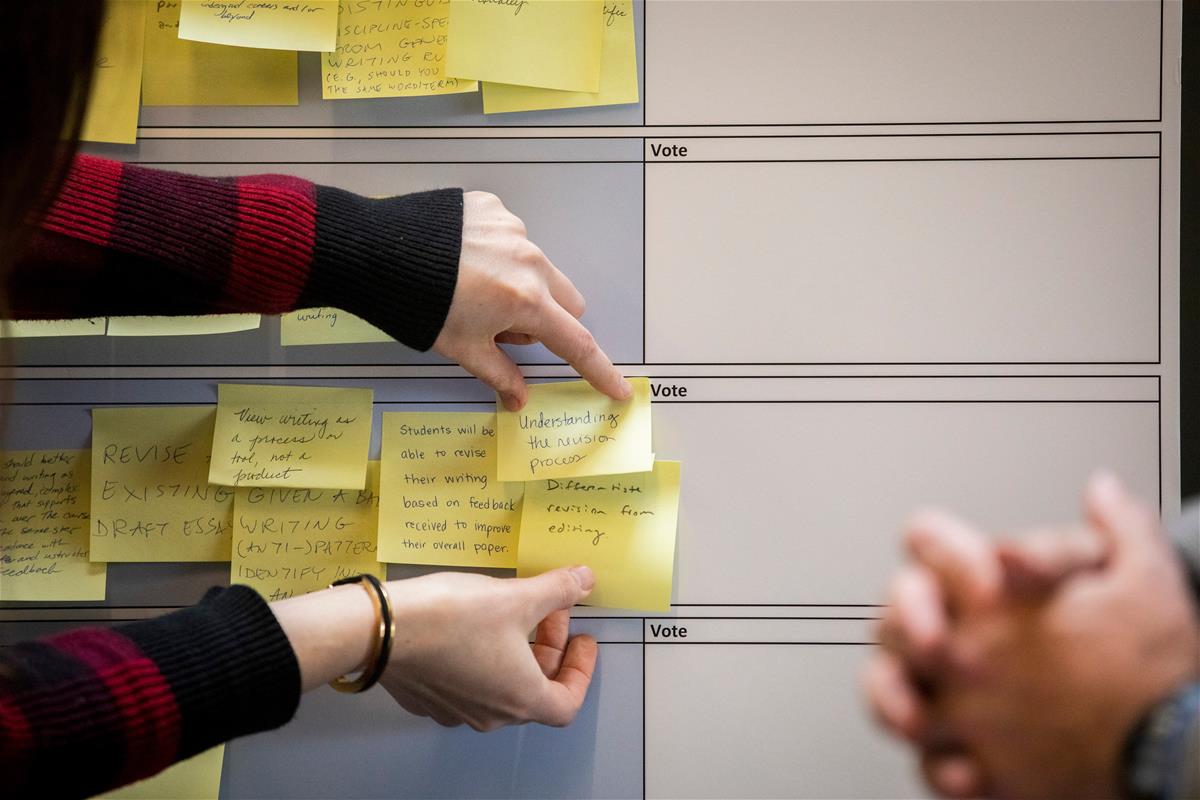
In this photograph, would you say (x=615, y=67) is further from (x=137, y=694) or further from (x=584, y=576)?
(x=137, y=694)

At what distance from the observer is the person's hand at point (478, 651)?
71cm

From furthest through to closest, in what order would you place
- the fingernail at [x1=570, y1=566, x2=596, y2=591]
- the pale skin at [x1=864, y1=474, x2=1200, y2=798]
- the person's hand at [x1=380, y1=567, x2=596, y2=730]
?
the fingernail at [x1=570, y1=566, x2=596, y2=591] → the person's hand at [x1=380, y1=567, x2=596, y2=730] → the pale skin at [x1=864, y1=474, x2=1200, y2=798]

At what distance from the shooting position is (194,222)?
745 mm

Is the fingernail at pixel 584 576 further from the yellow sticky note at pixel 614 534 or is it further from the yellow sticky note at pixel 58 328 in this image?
the yellow sticky note at pixel 58 328

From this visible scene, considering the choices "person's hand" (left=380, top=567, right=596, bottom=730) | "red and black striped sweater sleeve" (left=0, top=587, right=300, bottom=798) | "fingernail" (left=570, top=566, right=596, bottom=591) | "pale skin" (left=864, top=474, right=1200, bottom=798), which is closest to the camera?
"pale skin" (left=864, top=474, right=1200, bottom=798)

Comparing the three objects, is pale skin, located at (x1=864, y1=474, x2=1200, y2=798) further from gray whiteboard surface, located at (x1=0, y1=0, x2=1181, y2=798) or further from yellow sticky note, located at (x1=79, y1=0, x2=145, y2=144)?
yellow sticky note, located at (x1=79, y1=0, x2=145, y2=144)

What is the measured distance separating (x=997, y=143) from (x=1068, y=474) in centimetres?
33

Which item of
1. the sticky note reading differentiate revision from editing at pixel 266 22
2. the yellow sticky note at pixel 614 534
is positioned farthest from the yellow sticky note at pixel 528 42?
the yellow sticky note at pixel 614 534

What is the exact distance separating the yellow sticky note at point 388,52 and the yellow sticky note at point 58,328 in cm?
32

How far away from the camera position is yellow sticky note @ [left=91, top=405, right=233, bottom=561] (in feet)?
2.92

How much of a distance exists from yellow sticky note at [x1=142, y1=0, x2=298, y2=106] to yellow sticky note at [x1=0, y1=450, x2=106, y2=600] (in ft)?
1.23

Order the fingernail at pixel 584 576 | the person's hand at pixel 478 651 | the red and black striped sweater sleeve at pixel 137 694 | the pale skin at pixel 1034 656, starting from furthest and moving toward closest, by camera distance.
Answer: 1. the fingernail at pixel 584 576
2. the person's hand at pixel 478 651
3. the red and black striped sweater sleeve at pixel 137 694
4. the pale skin at pixel 1034 656

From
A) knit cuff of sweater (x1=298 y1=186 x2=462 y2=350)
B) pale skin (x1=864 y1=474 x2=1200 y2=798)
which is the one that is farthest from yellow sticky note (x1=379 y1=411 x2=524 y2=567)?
pale skin (x1=864 y1=474 x2=1200 y2=798)

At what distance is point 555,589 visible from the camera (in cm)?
81
